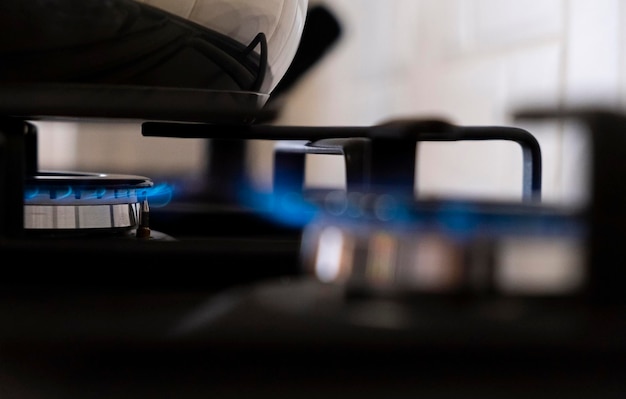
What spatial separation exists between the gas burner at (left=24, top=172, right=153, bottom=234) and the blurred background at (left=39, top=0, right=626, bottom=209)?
115mm

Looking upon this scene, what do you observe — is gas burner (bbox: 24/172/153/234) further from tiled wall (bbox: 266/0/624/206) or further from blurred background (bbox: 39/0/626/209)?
Result: tiled wall (bbox: 266/0/624/206)

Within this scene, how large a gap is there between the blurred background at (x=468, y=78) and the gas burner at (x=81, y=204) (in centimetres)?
11

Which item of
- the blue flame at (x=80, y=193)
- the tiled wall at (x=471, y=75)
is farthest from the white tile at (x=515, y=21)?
the blue flame at (x=80, y=193)

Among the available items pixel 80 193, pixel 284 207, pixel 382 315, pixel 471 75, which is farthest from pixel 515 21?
pixel 382 315

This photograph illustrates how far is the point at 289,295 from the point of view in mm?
376

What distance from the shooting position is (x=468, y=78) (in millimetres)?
1356

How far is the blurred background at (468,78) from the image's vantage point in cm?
101

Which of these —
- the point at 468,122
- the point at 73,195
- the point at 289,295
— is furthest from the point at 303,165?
the point at 468,122

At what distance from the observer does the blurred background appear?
101 cm

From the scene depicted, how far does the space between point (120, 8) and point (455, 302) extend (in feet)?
0.88

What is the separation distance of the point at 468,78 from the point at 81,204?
95cm

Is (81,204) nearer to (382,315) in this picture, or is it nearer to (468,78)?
(382,315)

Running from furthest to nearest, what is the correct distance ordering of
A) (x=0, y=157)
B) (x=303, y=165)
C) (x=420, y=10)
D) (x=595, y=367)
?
(x=420, y=10)
(x=303, y=165)
(x=0, y=157)
(x=595, y=367)

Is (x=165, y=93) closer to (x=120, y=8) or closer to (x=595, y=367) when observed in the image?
(x=120, y=8)
